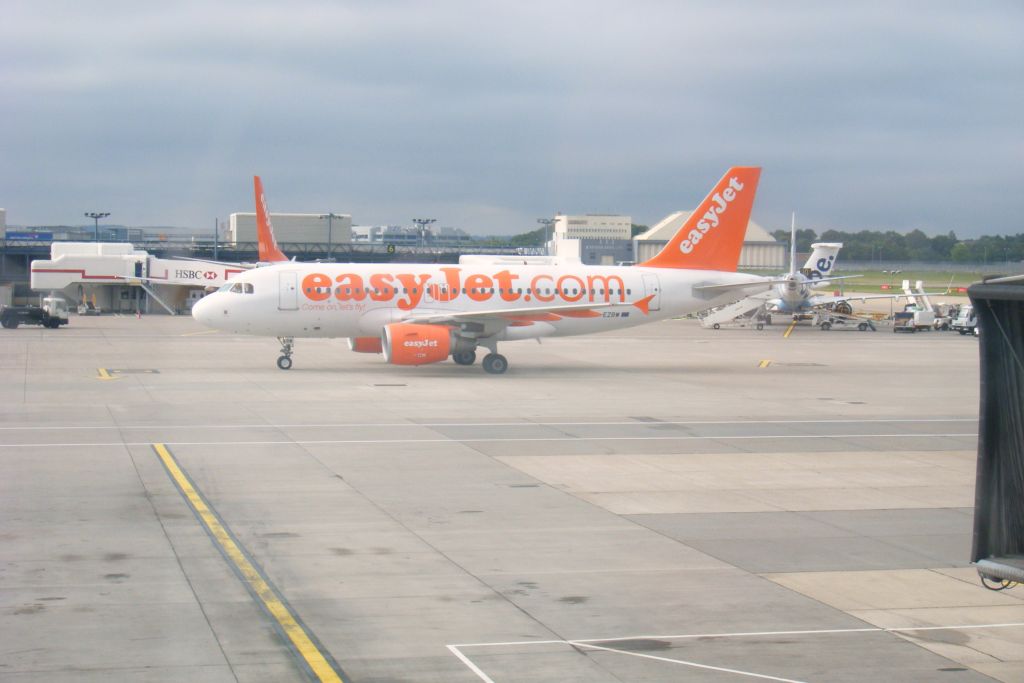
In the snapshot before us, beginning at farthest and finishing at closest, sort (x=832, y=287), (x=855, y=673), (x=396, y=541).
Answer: (x=832, y=287) < (x=396, y=541) < (x=855, y=673)

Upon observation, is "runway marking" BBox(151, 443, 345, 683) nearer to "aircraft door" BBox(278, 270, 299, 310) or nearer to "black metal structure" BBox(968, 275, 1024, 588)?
"black metal structure" BBox(968, 275, 1024, 588)

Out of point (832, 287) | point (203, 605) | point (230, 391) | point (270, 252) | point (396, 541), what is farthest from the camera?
point (832, 287)

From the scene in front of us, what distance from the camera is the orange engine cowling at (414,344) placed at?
112 feet

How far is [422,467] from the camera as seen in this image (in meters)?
19.1

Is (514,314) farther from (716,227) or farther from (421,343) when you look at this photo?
(716,227)

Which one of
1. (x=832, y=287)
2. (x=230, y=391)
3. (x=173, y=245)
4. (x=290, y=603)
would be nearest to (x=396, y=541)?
(x=290, y=603)

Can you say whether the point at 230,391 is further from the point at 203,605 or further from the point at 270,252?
the point at 270,252

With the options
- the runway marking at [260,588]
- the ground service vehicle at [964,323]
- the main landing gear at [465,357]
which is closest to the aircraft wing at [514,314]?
the main landing gear at [465,357]

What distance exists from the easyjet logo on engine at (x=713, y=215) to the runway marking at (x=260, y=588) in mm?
25145

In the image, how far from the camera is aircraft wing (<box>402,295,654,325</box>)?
3559cm

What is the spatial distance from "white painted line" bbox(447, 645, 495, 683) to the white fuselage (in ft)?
85.4

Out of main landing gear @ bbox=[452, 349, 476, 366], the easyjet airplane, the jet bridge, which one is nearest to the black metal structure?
the easyjet airplane

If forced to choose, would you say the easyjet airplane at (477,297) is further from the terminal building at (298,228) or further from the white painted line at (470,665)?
the terminal building at (298,228)

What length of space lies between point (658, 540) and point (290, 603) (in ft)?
16.6
